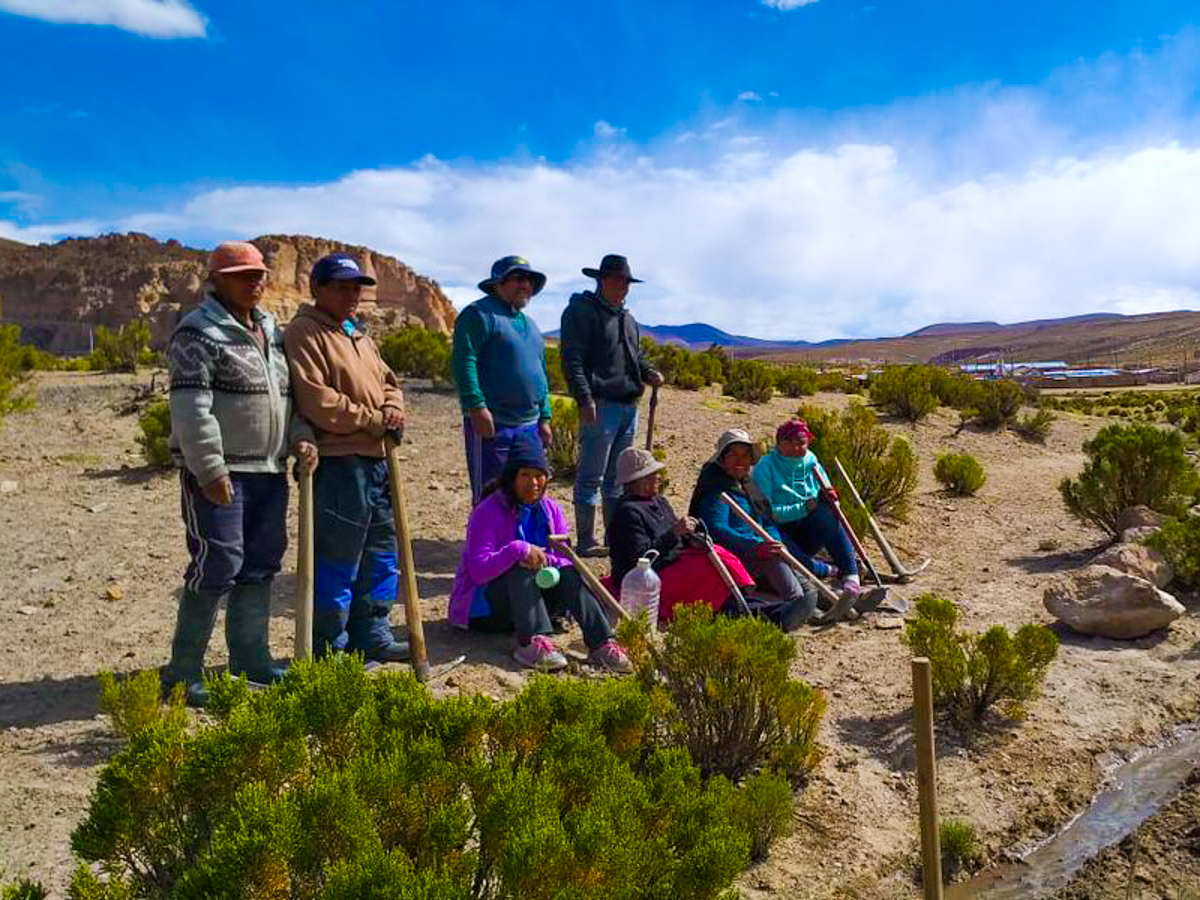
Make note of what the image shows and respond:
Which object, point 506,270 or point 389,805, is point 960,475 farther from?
point 389,805

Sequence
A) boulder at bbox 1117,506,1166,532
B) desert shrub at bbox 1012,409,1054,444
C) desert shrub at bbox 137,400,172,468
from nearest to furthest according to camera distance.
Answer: boulder at bbox 1117,506,1166,532, desert shrub at bbox 137,400,172,468, desert shrub at bbox 1012,409,1054,444

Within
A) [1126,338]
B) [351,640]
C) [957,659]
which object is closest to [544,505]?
[351,640]

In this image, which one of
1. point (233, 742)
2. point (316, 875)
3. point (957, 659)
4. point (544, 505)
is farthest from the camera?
point (544, 505)

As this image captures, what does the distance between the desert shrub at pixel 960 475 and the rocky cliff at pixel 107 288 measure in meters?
56.3

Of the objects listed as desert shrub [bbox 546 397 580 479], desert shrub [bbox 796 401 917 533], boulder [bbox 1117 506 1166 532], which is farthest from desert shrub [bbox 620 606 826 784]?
desert shrub [bbox 546 397 580 479]

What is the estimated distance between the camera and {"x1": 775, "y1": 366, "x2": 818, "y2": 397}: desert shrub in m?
17.9

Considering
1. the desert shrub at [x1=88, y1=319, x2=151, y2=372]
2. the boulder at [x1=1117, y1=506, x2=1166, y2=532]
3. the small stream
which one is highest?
the desert shrub at [x1=88, y1=319, x2=151, y2=372]

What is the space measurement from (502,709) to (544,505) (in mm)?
2726

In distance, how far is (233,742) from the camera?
5.87 ft

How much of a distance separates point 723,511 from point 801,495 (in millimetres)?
832

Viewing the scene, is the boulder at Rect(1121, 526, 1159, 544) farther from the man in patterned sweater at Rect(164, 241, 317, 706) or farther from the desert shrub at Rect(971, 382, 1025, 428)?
the desert shrub at Rect(971, 382, 1025, 428)

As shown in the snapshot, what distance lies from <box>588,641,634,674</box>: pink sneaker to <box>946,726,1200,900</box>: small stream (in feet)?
5.80

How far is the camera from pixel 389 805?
1768 millimetres

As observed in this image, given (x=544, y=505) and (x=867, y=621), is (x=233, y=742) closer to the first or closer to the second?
(x=544, y=505)
